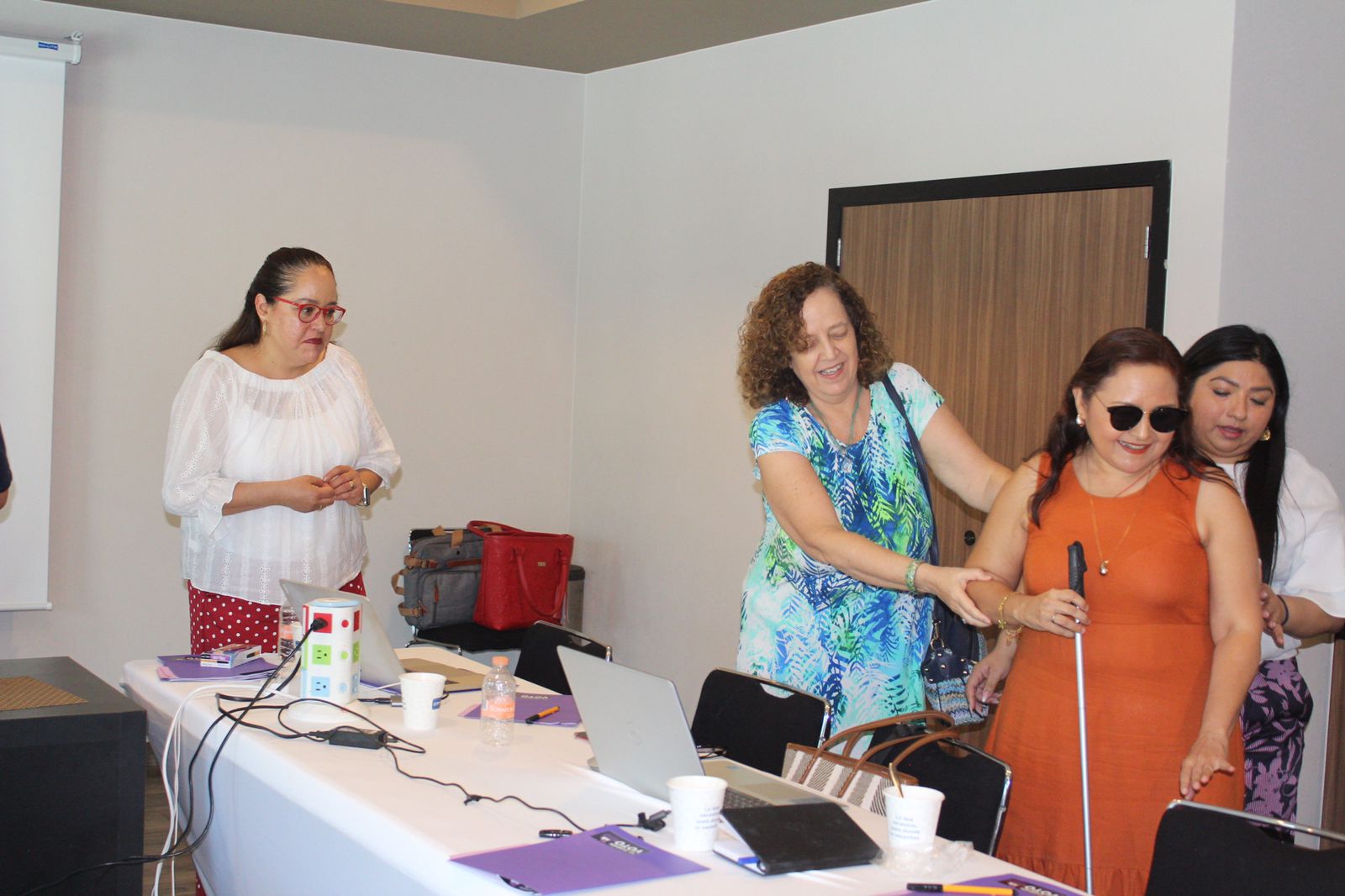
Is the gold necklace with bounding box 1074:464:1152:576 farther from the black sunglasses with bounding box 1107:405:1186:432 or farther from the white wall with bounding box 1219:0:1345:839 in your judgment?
the white wall with bounding box 1219:0:1345:839

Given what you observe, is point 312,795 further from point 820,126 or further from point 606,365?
point 606,365

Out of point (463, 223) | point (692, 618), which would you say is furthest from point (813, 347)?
point (463, 223)

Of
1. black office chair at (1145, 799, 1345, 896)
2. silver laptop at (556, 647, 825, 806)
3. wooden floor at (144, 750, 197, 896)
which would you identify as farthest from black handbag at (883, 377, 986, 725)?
wooden floor at (144, 750, 197, 896)

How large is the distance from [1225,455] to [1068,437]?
1.94ft

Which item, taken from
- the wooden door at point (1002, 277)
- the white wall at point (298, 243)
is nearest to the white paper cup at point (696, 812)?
the wooden door at point (1002, 277)

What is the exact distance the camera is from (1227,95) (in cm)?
383

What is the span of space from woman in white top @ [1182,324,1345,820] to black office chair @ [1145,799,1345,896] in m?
1.01

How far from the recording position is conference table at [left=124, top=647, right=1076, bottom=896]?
189 centimetres

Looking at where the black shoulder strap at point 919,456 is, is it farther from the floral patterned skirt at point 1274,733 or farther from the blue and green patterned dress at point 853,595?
the floral patterned skirt at point 1274,733

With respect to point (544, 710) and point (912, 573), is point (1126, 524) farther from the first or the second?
point (544, 710)

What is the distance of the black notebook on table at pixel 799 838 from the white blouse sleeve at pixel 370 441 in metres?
2.24

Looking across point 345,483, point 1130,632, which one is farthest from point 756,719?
point 345,483

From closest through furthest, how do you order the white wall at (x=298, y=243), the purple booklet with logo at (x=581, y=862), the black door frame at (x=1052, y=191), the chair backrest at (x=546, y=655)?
the purple booklet with logo at (x=581, y=862), the chair backrest at (x=546, y=655), the black door frame at (x=1052, y=191), the white wall at (x=298, y=243)

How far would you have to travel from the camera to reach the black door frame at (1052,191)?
398cm
